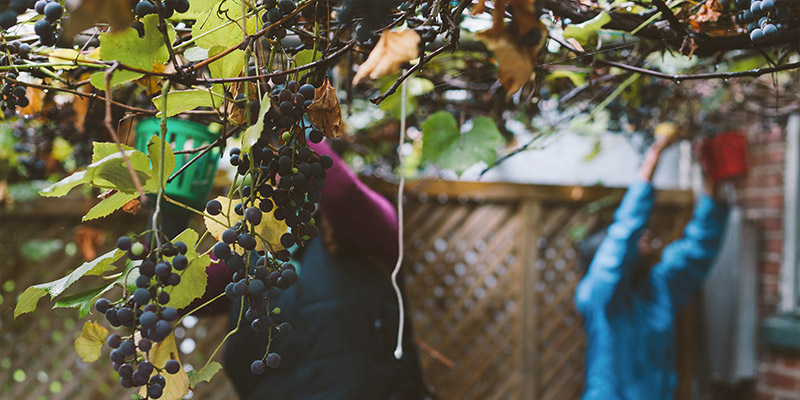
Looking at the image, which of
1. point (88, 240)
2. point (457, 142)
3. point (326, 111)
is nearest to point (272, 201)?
point (326, 111)

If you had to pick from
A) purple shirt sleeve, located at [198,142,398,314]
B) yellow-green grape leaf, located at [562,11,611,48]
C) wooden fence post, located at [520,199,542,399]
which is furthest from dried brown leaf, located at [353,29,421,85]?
wooden fence post, located at [520,199,542,399]

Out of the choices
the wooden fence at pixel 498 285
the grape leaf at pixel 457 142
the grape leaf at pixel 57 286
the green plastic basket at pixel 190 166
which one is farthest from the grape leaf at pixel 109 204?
the wooden fence at pixel 498 285

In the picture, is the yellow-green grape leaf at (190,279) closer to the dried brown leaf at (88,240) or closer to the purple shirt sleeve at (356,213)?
the purple shirt sleeve at (356,213)

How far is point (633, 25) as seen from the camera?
2.18ft

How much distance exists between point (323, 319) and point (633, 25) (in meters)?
0.80

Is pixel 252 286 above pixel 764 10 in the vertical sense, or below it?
below

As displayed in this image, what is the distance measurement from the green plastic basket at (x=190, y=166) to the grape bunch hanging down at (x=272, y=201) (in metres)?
0.34

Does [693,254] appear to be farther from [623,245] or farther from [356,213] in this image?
[356,213]

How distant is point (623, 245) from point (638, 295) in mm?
366

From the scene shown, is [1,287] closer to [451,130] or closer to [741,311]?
[451,130]

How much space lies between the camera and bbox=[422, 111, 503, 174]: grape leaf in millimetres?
838

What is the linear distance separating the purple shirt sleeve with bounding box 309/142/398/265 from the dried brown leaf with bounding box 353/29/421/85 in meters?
0.55

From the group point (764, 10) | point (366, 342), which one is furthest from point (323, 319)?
point (764, 10)

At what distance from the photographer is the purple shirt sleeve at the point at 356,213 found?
1.05 m
